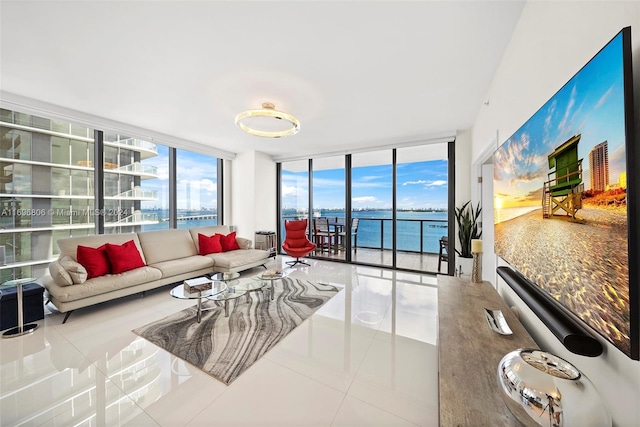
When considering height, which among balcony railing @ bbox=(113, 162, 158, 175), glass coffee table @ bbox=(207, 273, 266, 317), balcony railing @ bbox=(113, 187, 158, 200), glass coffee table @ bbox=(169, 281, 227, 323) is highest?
balcony railing @ bbox=(113, 162, 158, 175)

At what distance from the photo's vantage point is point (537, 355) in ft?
3.03

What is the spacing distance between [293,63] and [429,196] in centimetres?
455

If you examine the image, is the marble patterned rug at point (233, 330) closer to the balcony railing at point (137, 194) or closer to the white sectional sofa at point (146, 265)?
the white sectional sofa at point (146, 265)

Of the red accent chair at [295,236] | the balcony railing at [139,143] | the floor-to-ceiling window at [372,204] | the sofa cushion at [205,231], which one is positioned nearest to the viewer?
the balcony railing at [139,143]

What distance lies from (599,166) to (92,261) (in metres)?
4.60

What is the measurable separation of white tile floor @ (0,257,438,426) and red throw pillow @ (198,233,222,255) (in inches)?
67.5

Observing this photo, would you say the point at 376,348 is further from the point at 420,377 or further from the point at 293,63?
the point at 293,63

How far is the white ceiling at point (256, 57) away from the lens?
70.0 inches

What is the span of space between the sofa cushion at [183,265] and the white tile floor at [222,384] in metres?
0.79

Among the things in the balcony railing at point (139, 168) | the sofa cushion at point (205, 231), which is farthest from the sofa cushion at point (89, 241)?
the balcony railing at point (139, 168)

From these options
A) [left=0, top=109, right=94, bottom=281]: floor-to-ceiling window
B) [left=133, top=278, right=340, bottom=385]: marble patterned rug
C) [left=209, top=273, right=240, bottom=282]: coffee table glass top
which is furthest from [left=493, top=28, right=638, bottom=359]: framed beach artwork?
[left=0, top=109, right=94, bottom=281]: floor-to-ceiling window

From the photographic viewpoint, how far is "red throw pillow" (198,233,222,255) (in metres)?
4.54

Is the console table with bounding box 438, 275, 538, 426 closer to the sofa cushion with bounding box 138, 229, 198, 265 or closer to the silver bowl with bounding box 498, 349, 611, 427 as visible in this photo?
the silver bowl with bounding box 498, 349, 611, 427

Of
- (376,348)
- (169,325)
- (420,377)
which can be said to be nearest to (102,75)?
(169,325)
